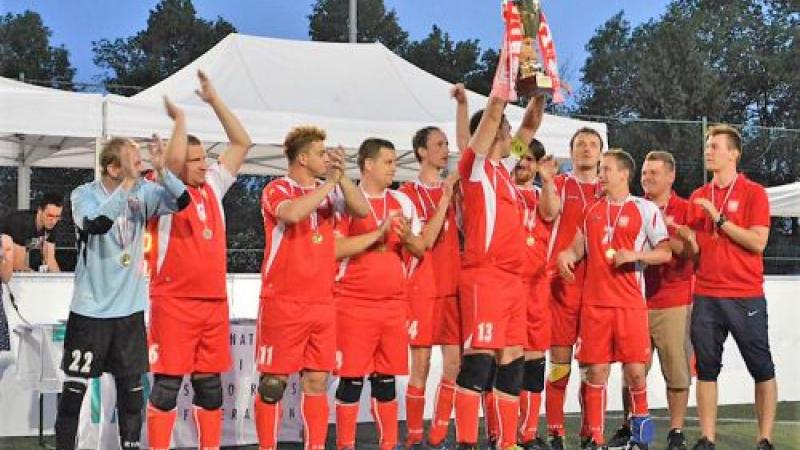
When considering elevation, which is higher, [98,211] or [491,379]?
[98,211]

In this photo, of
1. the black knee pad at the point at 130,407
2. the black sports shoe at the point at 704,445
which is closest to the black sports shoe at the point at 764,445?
the black sports shoe at the point at 704,445

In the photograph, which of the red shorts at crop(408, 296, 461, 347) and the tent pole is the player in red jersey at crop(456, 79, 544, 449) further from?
the tent pole

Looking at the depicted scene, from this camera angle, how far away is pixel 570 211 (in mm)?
7473

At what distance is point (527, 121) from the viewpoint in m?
6.96

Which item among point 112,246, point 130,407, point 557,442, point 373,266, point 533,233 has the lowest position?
point 557,442

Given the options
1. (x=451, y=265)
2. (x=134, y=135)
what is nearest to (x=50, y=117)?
(x=134, y=135)

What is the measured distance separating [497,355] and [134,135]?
4245mm

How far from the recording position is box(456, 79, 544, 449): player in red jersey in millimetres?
6219

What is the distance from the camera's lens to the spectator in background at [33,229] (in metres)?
8.73

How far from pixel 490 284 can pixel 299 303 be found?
1.08 m

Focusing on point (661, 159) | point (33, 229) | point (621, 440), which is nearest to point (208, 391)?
point (621, 440)

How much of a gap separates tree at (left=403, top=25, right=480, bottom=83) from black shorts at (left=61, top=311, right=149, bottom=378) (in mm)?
24442

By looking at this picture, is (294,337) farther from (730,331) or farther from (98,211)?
(730,331)

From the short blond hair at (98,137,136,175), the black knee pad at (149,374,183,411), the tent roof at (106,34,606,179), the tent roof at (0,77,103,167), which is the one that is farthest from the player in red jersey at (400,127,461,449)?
the tent roof at (0,77,103,167)
